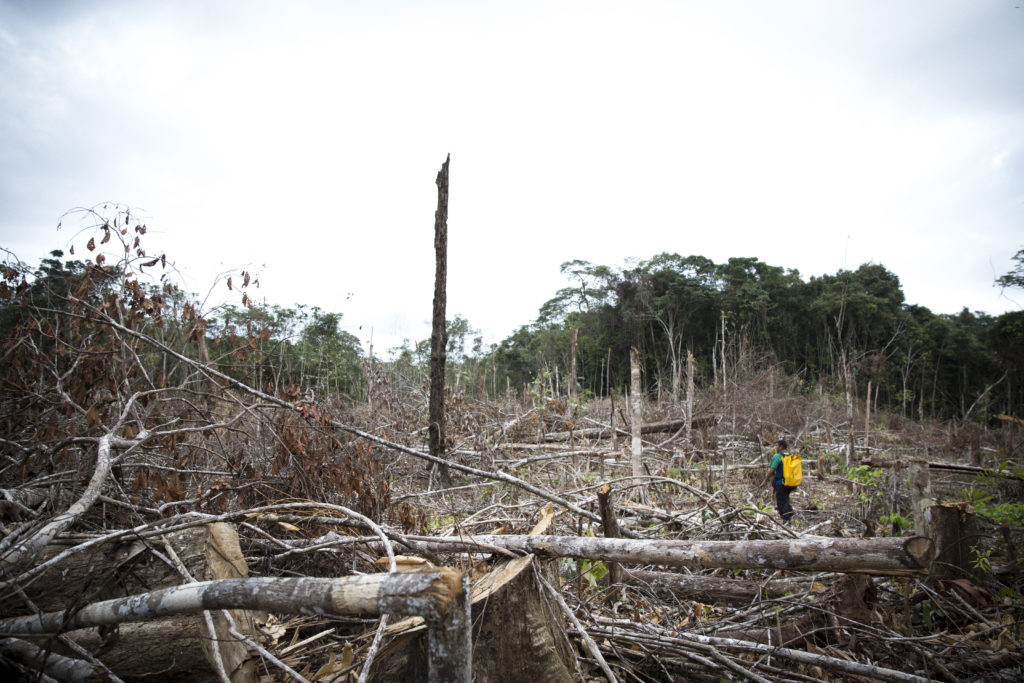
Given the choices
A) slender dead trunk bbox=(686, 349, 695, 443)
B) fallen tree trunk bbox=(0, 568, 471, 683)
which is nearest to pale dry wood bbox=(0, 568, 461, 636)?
fallen tree trunk bbox=(0, 568, 471, 683)

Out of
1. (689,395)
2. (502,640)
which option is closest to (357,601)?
(502,640)

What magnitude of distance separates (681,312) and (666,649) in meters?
27.8

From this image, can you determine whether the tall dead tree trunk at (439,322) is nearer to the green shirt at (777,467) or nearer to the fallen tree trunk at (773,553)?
the green shirt at (777,467)

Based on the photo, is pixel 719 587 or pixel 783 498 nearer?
pixel 719 587

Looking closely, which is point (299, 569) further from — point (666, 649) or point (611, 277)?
point (611, 277)

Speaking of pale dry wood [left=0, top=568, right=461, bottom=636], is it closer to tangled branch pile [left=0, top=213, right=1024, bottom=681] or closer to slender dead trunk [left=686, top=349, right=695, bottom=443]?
tangled branch pile [left=0, top=213, right=1024, bottom=681]

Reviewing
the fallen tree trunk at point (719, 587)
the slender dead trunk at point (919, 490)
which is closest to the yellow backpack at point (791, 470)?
the slender dead trunk at point (919, 490)

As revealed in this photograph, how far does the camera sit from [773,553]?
1.49m

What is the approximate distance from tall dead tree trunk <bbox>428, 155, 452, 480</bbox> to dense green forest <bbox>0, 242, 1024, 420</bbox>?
3.53 meters

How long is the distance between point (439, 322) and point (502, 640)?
5.34 m

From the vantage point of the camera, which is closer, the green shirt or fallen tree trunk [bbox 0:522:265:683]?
fallen tree trunk [bbox 0:522:265:683]

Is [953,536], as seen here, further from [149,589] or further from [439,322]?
[439,322]

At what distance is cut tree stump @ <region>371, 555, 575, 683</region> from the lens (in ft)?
5.91

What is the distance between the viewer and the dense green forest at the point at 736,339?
1548 cm
